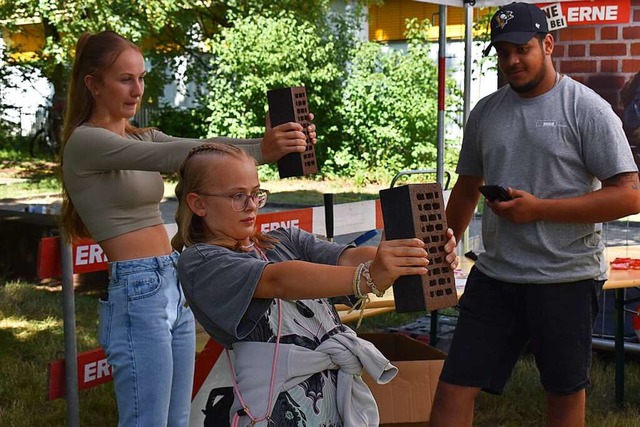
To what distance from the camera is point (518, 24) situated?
10.5 ft

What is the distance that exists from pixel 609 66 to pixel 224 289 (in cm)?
382

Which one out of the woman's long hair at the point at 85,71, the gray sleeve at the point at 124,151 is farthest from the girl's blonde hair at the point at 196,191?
the woman's long hair at the point at 85,71

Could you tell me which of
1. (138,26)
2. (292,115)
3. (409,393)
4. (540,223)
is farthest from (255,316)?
(138,26)

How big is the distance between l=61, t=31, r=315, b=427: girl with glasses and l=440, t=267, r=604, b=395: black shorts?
3.67ft

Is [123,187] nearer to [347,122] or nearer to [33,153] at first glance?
[347,122]

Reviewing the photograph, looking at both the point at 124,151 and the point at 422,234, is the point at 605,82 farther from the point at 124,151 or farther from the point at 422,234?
the point at 422,234

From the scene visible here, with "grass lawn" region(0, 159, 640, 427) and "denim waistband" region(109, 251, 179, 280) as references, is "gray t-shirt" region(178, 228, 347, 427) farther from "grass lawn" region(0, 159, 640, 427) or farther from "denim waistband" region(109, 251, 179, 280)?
"grass lawn" region(0, 159, 640, 427)

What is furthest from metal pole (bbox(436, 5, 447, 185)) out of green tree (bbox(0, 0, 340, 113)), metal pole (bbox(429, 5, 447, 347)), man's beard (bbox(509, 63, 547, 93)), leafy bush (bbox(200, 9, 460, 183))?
leafy bush (bbox(200, 9, 460, 183))

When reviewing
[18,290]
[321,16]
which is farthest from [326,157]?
[18,290]

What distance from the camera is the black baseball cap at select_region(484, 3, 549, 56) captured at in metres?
3.19

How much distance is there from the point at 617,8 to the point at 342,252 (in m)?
3.52

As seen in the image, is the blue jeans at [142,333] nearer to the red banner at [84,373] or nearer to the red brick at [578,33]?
the red banner at [84,373]

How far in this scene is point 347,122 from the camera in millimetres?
15398

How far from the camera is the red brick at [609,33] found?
516 centimetres
